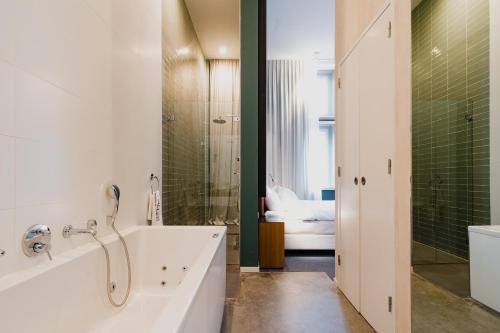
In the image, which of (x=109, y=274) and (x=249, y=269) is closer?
(x=109, y=274)

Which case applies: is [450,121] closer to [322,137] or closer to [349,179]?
[349,179]

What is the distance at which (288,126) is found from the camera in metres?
6.60

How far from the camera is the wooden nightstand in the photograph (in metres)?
3.62

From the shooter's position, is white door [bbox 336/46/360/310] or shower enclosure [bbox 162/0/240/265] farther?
shower enclosure [bbox 162/0/240/265]

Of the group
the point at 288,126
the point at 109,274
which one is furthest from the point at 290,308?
the point at 288,126

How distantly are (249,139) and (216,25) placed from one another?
2.03 m

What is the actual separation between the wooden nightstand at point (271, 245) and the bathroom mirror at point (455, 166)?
6.62 ft

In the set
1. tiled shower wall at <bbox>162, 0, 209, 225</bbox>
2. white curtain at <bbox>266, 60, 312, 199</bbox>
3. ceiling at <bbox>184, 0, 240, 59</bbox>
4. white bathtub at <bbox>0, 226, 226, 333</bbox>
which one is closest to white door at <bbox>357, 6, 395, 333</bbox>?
white bathtub at <bbox>0, 226, 226, 333</bbox>

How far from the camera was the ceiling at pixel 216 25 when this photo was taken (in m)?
4.12

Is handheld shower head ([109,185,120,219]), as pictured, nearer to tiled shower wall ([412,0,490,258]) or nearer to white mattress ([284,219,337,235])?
tiled shower wall ([412,0,490,258])

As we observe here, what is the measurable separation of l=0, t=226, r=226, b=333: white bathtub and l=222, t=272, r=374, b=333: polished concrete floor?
532 millimetres

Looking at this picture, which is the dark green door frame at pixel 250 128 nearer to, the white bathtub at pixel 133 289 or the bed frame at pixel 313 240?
the bed frame at pixel 313 240

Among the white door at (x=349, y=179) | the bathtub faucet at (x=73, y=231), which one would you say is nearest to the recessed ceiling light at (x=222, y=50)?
the white door at (x=349, y=179)

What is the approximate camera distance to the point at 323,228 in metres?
4.20
